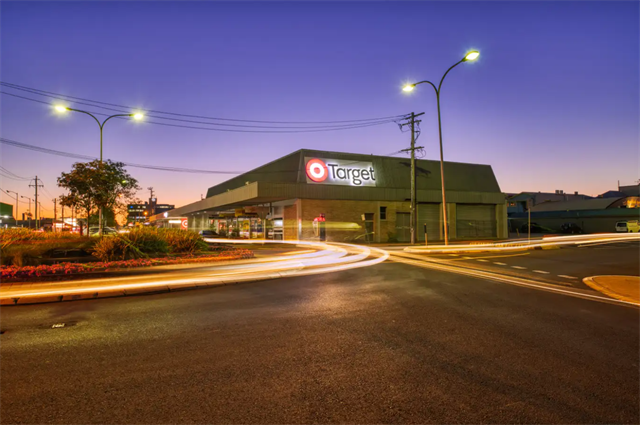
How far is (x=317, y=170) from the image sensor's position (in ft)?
102

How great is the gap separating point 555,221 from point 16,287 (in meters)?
70.9

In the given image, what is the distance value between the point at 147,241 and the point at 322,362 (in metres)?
13.5

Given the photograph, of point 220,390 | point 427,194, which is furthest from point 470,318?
point 427,194

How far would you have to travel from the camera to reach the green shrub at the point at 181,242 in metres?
16.6

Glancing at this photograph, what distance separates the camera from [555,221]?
5969 cm

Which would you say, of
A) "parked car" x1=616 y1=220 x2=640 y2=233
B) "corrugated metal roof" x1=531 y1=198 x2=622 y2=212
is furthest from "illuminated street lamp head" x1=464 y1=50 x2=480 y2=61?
"corrugated metal roof" x1=531 y1=198 x2=622 y2=212

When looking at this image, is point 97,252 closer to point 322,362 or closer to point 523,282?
point 322,362

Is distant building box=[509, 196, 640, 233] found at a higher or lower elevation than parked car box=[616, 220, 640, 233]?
higher

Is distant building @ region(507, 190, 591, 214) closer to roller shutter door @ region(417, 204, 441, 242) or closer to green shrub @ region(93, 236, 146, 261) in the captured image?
roller shutter door @ region(417, 204, 441, 242)

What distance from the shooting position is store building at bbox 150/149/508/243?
30.6m

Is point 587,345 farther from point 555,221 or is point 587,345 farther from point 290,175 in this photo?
point 555,221

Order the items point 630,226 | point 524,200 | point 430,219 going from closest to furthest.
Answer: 1. point 430,219
2. point 630,226
3. point 524,200

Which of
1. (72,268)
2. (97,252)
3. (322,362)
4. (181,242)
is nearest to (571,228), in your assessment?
(181,242)

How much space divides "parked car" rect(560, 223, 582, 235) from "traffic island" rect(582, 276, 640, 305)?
51.4 metres
